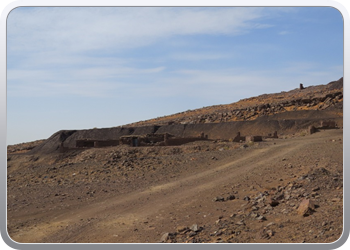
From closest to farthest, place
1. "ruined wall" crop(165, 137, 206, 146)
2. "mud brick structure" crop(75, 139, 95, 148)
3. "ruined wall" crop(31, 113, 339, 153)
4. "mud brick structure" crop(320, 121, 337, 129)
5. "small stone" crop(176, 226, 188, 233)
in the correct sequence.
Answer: "small stone" crop(176, 226, 188, 233) → "ruined wall" crop(165, 137, 206, 146) → "mud brick structure" crop(320, 121, 337, 129) → "mud brick structure" crop(75, 139, 95, 148) → "ruined wall" crop(31, 113, 339, 153)

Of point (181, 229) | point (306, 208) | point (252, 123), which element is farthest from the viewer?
point (252, 123)

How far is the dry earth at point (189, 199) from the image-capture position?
1029 cm

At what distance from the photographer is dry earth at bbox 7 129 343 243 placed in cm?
1029

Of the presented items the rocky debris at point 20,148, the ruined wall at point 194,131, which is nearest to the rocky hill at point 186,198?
the ruined wall at point 194,131

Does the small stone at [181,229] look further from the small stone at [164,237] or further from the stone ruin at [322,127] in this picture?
the stone ruin at [322,127]

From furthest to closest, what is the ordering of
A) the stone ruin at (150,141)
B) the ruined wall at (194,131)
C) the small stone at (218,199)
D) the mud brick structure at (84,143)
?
the ruined wall at (194,131), the mud brick structure at (84,143), the stone ruin at (150,141), the small stone at (218,199)

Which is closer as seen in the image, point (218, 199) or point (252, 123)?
point (218, 199)

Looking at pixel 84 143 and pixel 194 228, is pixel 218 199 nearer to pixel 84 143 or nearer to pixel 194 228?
pixel 194 228

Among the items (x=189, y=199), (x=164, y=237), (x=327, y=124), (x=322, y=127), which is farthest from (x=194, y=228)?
(x=327, y=124)

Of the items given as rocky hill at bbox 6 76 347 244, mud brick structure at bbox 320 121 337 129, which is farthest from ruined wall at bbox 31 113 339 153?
rocky hill at bbox 6 76 347 244

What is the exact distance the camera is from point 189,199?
14.3 metres

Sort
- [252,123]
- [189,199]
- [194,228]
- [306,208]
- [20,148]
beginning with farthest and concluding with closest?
[20,148] → [252,123] → [189,199] → [194,228] → [306,208]

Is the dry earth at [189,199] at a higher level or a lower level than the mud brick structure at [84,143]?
lower

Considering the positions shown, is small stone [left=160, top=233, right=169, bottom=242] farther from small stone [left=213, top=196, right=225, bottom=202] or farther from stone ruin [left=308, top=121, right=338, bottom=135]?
stone ruin [left=308, top=121, right=338, bottom=135]
